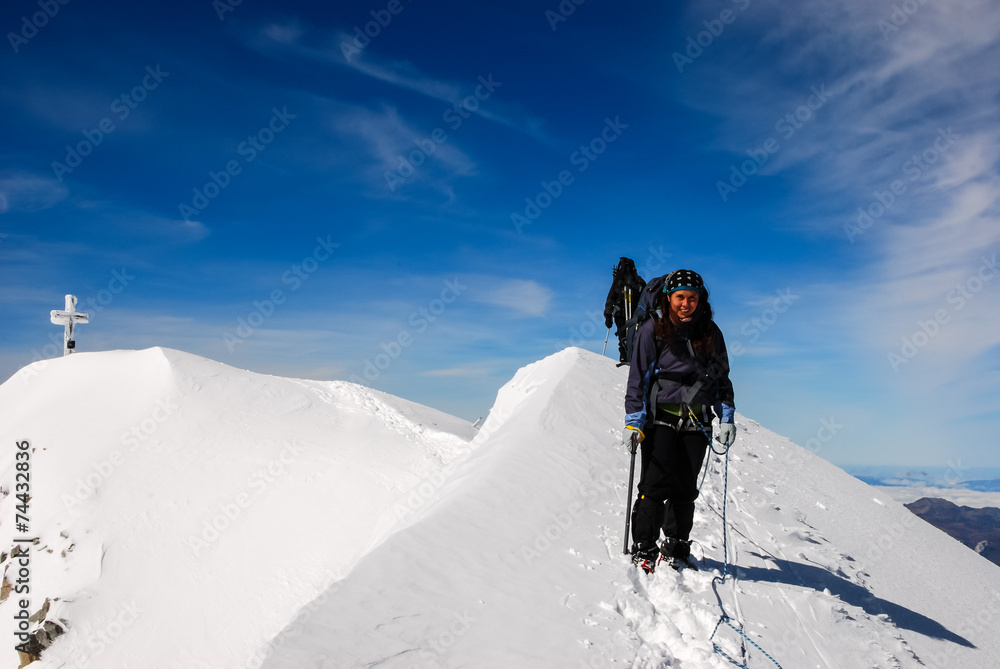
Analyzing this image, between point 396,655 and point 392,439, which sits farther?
point 392,439

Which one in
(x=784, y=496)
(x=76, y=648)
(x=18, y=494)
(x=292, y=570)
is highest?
(x=784, y=496)

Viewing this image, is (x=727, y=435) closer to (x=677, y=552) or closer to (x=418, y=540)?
(x=677, y=552)

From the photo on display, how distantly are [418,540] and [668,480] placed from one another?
2566mm

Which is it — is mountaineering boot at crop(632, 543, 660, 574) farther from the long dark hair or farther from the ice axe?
the long dark hair

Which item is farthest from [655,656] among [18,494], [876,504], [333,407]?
[18,494]

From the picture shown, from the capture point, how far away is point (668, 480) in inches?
194

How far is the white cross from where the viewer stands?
22875 millimetres

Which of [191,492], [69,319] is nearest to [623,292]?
[191,492]

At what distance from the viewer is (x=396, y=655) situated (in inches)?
140

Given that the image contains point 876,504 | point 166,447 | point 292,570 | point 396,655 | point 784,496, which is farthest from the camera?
point 166,447

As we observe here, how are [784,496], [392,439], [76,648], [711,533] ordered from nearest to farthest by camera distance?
1. [711,533]
2. [784,496]
3. [76,648]
4. [392,439]

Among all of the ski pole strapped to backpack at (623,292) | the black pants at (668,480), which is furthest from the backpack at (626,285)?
the black pants at (668,480)

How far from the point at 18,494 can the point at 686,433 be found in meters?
19.8

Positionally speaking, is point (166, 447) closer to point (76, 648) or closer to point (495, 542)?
point (76, 648)
